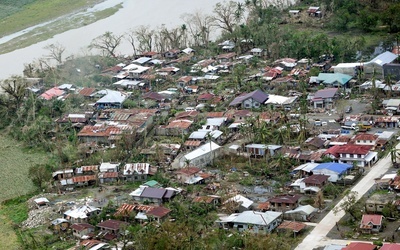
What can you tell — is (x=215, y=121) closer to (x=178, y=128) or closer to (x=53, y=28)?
(x=178, y=128)

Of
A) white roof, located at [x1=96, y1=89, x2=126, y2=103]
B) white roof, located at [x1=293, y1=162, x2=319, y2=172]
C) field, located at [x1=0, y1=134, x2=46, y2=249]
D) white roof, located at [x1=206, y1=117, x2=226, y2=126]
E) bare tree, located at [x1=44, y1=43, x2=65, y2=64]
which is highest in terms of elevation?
bare tree, located at [x1=44, y1=43, x2=65, y2=64]

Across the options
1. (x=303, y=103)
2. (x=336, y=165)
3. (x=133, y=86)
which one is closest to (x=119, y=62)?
(x=133, y=86)

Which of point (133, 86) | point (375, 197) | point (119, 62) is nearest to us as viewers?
point (375, 197)

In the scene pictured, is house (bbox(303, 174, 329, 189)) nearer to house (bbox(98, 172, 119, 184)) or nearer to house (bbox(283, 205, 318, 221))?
house (bbox(283, 205, 318, 221))

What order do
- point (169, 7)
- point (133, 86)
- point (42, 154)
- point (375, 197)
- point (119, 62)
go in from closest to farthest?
point (375, 197)
point (42, 154)
point (133, 86)
point (119, 62)
point (169, 7)

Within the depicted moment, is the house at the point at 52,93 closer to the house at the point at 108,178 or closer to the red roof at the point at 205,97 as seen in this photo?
the red roof at the point at 205,97

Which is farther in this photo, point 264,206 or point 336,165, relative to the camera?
point 336,165

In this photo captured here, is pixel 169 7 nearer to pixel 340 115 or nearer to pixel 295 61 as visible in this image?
pixel 295 61

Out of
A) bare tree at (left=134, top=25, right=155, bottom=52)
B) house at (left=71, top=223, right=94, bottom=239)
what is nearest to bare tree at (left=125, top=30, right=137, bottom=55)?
bare tree at (left=134, top=25, right=155, bottom=52)
